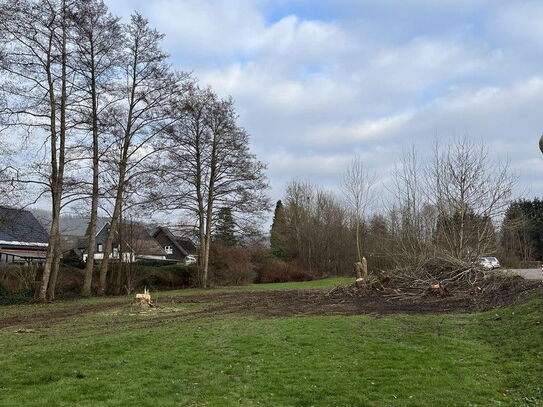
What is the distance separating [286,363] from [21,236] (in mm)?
19840

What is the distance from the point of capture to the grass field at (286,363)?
6141 millimetres

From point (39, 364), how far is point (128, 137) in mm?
21215

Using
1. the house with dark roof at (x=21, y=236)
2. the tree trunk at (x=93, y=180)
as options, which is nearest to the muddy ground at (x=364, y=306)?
the house with dark roof at (x=21, y=236)

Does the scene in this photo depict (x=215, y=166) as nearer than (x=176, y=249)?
Yes

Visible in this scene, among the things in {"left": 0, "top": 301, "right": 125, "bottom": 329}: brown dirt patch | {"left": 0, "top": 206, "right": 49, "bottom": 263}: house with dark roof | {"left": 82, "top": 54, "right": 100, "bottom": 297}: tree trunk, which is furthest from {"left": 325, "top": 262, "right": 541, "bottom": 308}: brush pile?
{"left": 0, "top": 206, "right": 49, "bottom": 263}: house with dark roof

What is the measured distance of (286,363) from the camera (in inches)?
319

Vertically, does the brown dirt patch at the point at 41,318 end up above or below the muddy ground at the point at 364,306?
below

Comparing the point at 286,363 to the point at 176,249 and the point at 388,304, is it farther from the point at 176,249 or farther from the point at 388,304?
the point at 176,249

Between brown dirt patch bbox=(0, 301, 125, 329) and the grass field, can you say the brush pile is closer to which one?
the grass field

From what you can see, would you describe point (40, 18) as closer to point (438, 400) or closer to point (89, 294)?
point (89, 294)

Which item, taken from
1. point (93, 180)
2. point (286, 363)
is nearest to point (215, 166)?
point (93, 180)

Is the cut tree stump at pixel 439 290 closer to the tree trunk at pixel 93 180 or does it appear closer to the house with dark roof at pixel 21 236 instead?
the tree trunk at pixel 93 180

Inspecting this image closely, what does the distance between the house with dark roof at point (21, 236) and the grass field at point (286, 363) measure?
10.2 m

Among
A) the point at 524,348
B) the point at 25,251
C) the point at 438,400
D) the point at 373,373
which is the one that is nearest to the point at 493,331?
the point at 524,348
